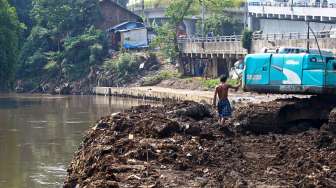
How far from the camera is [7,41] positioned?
67.5 meters

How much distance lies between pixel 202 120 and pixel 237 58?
40.2 metres

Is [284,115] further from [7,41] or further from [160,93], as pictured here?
[7,41]

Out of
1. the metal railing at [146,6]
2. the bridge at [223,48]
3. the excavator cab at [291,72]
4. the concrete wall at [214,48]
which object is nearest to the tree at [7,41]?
the concrete wall at [214,48]

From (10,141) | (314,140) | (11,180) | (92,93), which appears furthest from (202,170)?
(92,93)

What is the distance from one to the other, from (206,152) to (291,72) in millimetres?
5772

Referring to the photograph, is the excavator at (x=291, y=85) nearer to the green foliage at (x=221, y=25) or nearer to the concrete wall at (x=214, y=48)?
the concrete wall at (x=214, y=48)

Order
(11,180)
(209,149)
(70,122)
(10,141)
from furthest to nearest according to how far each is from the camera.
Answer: (70,122)
(10,141)
(11,180)
(209,149)

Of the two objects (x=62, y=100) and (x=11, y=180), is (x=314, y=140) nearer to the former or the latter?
(x=11, y=180)

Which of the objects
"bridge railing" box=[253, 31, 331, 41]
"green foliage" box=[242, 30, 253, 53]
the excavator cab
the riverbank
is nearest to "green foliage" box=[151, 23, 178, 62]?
the riverbank

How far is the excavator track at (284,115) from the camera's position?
22531 mm

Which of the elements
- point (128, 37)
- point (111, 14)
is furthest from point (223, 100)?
point (111, 14)

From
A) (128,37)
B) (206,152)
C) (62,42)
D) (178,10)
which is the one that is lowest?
(206,152)

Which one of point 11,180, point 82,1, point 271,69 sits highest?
point 82,1

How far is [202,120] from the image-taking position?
24.4 metres
